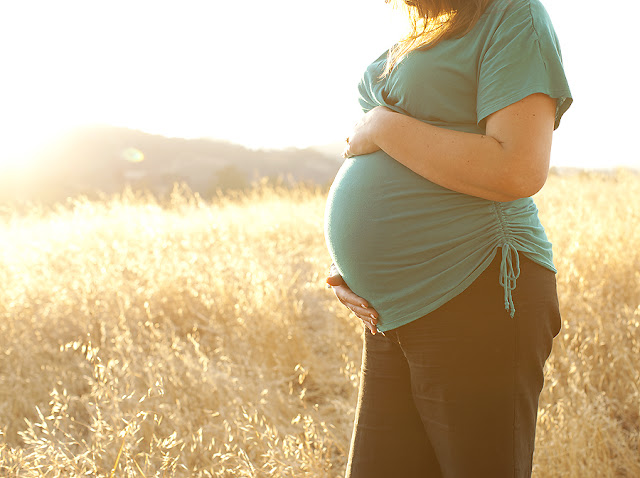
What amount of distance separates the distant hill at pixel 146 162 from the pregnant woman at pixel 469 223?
30235 mm

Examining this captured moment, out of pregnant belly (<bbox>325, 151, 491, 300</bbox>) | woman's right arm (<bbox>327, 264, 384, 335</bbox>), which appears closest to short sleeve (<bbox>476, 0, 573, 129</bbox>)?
pregnant belly (<bbox>325, 151, 491, 300</bbox>)

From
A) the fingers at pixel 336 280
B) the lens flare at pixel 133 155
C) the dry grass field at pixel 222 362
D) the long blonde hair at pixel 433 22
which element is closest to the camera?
the long blonde hair at pixel 433 22

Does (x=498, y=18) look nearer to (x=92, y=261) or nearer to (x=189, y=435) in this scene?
(x=189, y=435)

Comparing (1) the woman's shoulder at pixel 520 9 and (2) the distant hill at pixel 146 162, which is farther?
(2) the distant hill at pixel 146 162

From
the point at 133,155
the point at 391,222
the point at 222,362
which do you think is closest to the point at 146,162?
the point at 133,155

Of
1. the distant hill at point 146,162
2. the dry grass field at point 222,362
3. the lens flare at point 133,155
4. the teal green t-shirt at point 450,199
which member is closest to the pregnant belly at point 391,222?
the teal green t-shirt at point 450,199

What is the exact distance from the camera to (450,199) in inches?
39.7

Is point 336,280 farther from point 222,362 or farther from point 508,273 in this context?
point 222,362

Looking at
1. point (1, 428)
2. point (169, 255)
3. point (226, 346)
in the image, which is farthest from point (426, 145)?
point (169, 255)

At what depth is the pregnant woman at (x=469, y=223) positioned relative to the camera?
91 centimetres

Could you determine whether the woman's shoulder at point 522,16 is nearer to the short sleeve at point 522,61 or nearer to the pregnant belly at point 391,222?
the short sleeve at point 522,61

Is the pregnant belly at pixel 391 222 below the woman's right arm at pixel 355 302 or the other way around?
the other way around

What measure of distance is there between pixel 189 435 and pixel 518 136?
74.8 inches

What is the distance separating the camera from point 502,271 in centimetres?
98
